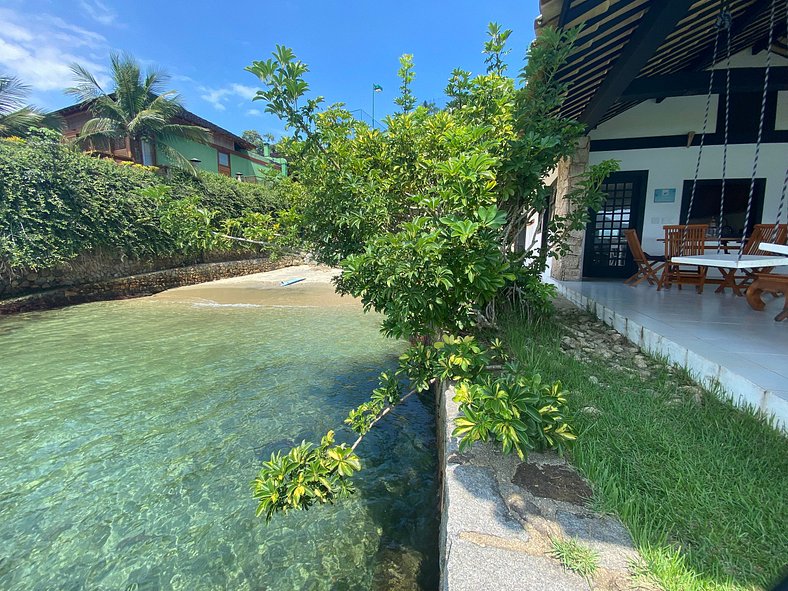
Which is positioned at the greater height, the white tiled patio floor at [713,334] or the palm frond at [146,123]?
the palm frond at [146,123]

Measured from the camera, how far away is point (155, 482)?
3270 mm

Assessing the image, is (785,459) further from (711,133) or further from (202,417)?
(711,133)

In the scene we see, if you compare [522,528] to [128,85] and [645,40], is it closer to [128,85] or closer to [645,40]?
[645,40]

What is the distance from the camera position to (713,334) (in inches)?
137

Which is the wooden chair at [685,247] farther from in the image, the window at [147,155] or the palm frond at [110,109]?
the window at [147,155]

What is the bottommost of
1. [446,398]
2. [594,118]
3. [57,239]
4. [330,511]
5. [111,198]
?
[330,511]

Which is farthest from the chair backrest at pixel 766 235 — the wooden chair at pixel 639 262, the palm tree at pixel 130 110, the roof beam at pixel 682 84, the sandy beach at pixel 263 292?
the palm tree at pixel 130 110

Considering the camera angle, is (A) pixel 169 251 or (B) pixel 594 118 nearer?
(B) pixel 594 118

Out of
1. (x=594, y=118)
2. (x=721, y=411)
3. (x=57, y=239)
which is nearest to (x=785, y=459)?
(x=721, y=411)

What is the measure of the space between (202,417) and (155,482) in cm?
109

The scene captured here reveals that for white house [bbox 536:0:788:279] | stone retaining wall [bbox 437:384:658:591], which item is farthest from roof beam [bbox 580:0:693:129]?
stone retaining wall [bbox 437:384:658:591]

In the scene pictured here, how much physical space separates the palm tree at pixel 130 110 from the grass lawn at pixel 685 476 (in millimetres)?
21128

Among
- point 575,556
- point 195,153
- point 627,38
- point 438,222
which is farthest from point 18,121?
point 575,556

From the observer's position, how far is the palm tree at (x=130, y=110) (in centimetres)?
1750
